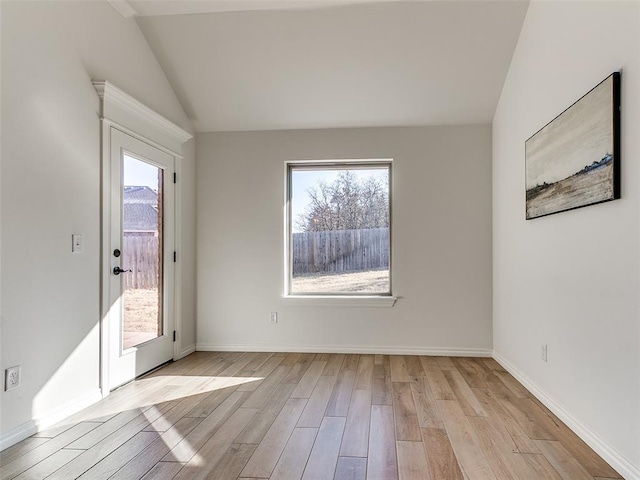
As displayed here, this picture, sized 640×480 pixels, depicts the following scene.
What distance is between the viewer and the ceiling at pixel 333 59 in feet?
11.2

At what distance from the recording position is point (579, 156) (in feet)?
7.92

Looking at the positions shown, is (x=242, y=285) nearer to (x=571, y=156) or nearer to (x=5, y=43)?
(x=5, y=43)

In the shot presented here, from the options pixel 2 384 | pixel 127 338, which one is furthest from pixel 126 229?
pixel 2 384

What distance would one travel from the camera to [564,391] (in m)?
2.63

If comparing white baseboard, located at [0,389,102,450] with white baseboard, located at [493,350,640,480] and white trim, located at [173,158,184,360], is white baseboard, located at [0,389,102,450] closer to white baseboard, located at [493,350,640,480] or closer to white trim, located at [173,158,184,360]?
white trim, located at [173,158,184,360]

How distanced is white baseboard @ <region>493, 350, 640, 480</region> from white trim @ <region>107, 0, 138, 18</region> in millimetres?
4175

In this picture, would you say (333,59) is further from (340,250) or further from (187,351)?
(187,351)

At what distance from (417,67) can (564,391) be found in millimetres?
2806

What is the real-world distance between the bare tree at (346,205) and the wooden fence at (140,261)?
5.06 feet

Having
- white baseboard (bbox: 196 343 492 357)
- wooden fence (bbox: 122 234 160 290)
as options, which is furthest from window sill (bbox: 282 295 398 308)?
wooden fence (bbox: 122 234 160 290)

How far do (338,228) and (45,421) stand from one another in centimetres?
302

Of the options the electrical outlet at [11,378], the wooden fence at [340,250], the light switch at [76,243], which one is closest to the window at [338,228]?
the wooden fence at [340,250]

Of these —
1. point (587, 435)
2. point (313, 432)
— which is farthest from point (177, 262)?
point (587, 435)

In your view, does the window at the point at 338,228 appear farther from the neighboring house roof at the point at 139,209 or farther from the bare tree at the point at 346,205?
the neighboring house roof at the point at 139,209
